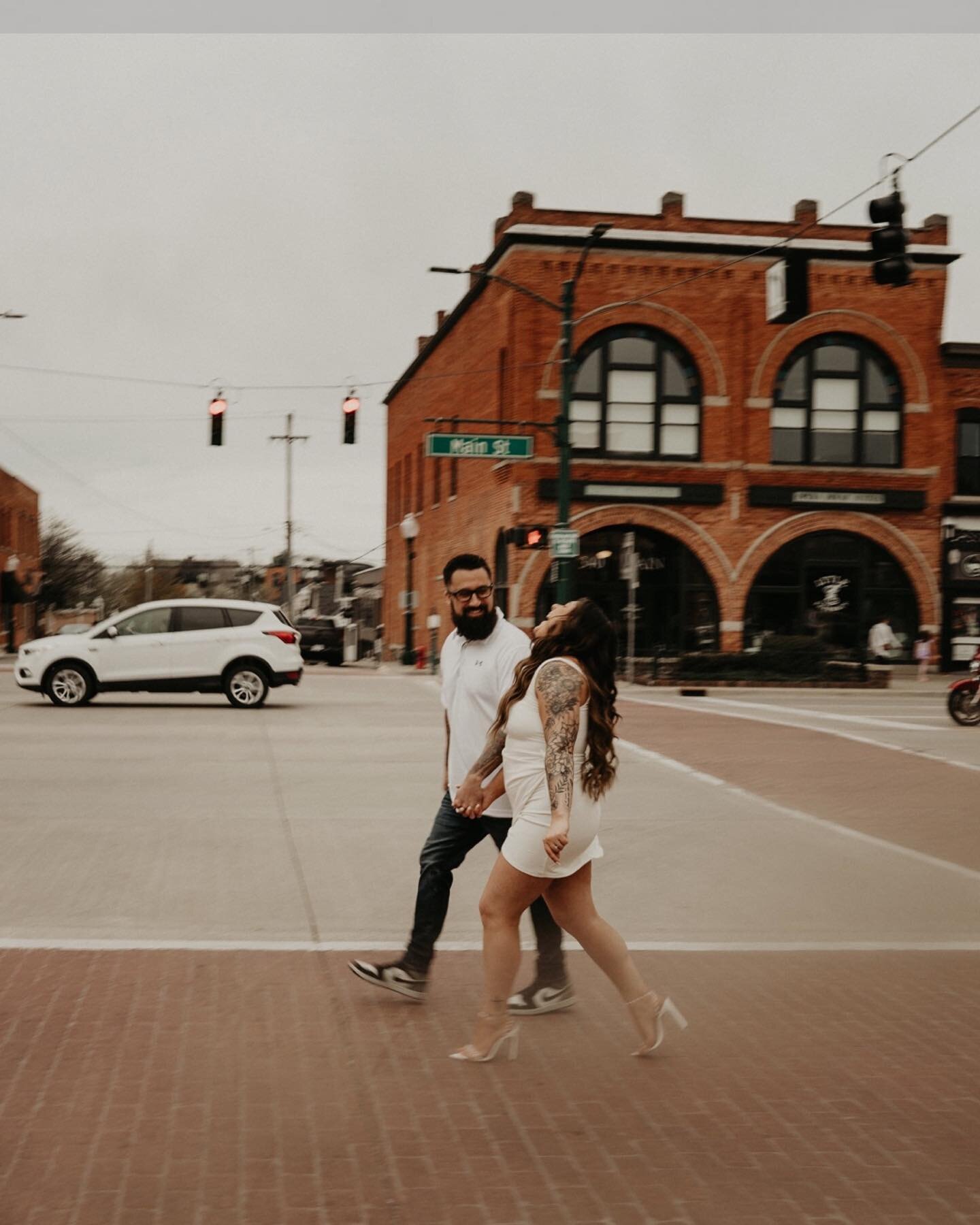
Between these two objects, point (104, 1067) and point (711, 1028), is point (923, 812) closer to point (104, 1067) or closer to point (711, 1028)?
point (711, 1028)

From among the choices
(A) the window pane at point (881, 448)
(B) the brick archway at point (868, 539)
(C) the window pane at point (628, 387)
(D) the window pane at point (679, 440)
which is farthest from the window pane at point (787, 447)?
(C) the window pane at point (628, 387)

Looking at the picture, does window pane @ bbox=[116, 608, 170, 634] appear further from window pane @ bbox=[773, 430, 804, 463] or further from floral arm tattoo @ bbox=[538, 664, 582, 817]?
window pane @ bbox=[773, 430, 804, 463]

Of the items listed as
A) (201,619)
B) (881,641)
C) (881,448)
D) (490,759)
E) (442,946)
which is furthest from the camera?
(881,448)

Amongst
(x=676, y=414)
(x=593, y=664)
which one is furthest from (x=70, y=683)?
(x=676, y=414)

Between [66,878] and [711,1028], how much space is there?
435 cm

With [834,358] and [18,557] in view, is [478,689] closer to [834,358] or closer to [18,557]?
[834,358]

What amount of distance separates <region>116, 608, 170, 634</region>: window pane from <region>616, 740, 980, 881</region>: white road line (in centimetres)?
870

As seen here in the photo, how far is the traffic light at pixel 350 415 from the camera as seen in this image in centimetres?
2719

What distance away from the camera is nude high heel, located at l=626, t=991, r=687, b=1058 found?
16.4 ft

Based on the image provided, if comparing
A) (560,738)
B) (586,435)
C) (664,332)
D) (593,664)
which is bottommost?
(560,738)

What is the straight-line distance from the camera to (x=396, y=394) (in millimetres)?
59094

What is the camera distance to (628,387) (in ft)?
117

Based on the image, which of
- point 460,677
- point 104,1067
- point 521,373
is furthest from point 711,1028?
point 521,373

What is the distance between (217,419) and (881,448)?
1863 centimetres
